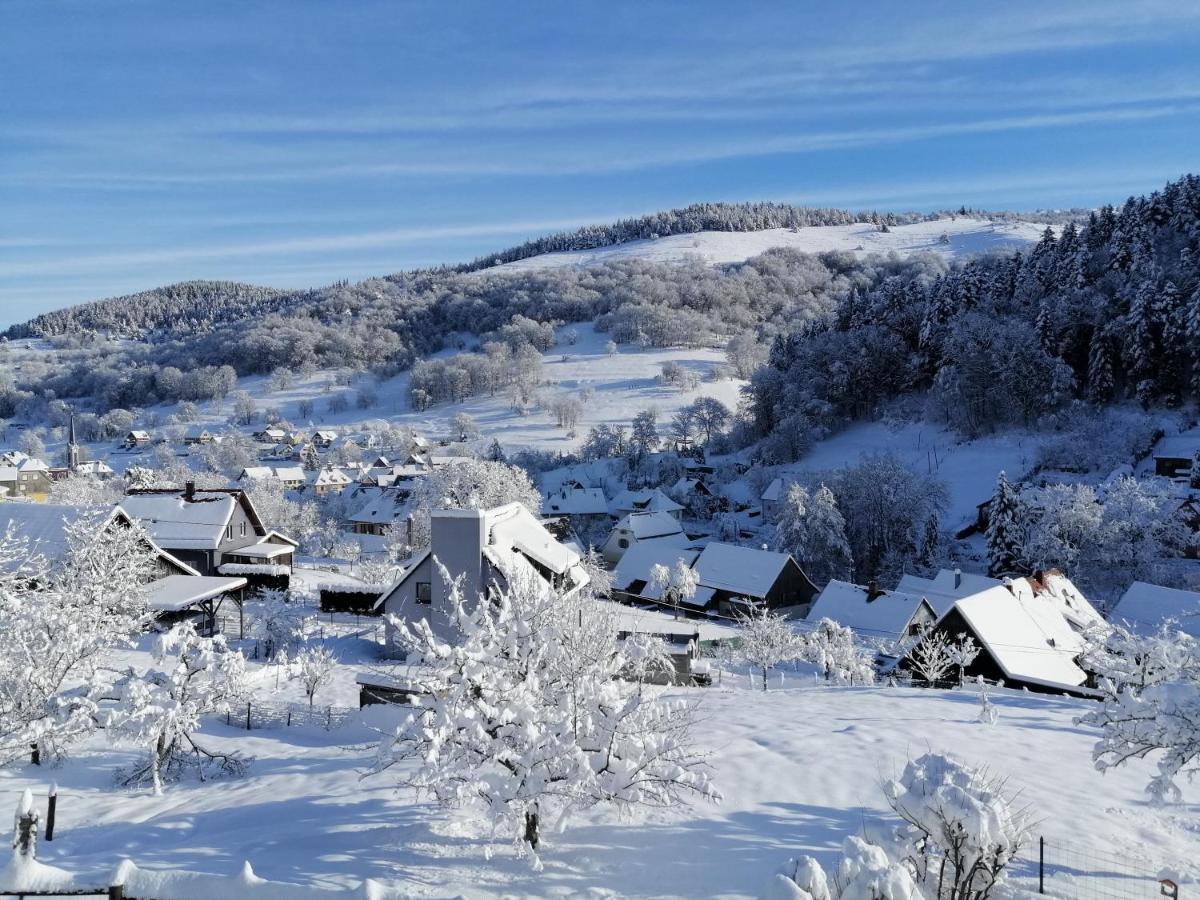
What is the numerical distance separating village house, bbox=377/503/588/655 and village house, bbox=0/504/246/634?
635cm

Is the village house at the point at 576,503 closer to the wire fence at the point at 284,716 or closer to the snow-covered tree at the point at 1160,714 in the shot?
the wire fence at the point at 284,716

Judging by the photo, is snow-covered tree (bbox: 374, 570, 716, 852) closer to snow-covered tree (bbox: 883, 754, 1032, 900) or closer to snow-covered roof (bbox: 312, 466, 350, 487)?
snow-covered tree (bbox: 883, 754, 1032, 900)

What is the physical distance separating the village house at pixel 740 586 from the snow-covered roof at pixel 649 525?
1140cm

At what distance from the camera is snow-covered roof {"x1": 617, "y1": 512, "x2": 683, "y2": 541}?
202 feet

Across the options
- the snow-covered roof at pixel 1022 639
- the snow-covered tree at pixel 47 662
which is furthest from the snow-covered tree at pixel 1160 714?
the snow-covered roof at pixel 1022 639

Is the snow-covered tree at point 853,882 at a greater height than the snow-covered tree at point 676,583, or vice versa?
the snow-covered tree at point 853,882

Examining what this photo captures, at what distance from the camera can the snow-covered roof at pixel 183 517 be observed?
1517 inches

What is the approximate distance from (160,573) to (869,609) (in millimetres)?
31092

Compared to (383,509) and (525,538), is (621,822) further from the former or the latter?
(383,509)

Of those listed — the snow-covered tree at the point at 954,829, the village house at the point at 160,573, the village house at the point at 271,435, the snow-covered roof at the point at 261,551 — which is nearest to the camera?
the snow-covered tree at the point at 954,829

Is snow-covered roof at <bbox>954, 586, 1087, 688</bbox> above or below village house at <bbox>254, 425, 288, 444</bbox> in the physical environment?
above

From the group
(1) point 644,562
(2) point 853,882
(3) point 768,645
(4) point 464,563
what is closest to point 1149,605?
(3) point 768,645

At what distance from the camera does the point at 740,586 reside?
1827 inches

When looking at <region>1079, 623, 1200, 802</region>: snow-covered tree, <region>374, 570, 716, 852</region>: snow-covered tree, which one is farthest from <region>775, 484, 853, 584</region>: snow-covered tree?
<region>374, 570, 716, 852</region>: snow-covered tree
